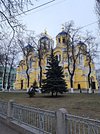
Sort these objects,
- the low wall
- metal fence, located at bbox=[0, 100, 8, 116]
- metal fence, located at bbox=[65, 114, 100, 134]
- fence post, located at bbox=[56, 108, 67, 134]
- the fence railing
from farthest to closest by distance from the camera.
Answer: metal fence, located at bbox=[0, 100, 8, 116] < the low wall < fence post, located at bbox=[56, 108, 67, 134] < the fence railing < metal fence, located at bbox=[65, 114, 100, 134]

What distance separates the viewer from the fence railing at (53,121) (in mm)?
5514

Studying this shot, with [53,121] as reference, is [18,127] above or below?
below

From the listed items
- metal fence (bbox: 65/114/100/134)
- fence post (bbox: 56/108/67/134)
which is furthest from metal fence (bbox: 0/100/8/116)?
metal fence (bbox: 65/114/100/134)

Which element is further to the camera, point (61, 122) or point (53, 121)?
point (53, 121)

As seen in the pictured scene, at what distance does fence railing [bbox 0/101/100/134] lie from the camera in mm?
5514

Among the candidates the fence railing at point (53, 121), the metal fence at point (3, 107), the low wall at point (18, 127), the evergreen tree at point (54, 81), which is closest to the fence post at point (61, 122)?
the fence railing at point (53, 121)

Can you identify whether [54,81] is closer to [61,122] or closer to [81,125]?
[61,122]

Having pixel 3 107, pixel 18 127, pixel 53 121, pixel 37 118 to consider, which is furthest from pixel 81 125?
pixel 3 107

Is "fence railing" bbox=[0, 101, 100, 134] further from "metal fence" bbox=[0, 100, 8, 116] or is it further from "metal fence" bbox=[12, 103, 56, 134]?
"metal fence" bbox=[0, 100, 8, 116]

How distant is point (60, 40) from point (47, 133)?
54901 millimetres

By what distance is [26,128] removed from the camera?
853 cm

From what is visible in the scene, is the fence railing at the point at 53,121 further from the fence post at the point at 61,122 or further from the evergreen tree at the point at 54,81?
the evergreen tree at the point at 54,81

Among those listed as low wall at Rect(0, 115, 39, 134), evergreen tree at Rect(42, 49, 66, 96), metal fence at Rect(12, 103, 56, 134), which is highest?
evergreen tree at Rect(42, 49, 66, 96)

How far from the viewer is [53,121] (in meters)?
7.27
